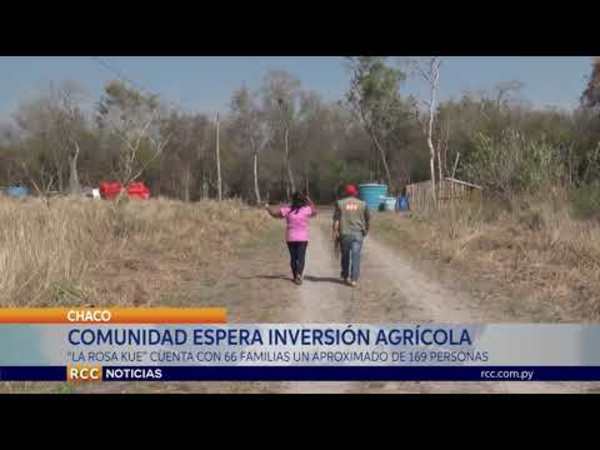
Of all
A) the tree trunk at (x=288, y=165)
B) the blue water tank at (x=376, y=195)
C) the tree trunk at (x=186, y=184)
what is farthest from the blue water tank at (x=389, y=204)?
the tree trunk at (x=288, y=165)

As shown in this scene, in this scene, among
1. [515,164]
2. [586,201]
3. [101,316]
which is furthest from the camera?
[515,164]

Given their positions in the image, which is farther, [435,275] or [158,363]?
[435,275]

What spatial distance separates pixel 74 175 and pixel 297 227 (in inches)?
219

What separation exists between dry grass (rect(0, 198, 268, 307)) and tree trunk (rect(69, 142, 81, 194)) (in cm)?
59

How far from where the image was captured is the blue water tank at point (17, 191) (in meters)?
11.7

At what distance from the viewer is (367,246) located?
45.3ft

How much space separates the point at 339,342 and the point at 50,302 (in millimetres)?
2973

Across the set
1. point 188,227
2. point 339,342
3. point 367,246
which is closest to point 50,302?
point 339,342

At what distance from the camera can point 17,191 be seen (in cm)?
1234

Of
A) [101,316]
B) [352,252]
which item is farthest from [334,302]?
[101,316]

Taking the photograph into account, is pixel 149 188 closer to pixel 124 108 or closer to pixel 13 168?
pixel 13 168

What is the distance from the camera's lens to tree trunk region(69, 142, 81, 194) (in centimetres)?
1115

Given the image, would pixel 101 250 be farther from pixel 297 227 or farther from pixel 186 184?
pixel 186 184

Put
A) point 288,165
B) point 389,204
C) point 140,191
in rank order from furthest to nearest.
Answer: point 389,204 < point 140,191 < point 288,165
